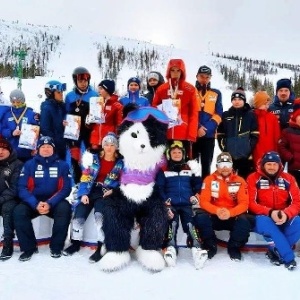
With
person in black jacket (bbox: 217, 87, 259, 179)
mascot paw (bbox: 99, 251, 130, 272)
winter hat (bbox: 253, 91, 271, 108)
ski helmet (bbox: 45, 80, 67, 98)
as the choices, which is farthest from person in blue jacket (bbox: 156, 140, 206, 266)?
ski helmet (bbox: 45, 80, 67, 98)

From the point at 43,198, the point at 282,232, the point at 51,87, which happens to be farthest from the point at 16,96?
the point at 282,232

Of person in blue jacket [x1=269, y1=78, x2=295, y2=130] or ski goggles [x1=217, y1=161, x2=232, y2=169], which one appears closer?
ski goggles [x1=217, y1=161, x2=232, y2=169]

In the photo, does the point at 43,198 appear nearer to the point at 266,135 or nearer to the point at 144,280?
the point at 144,280

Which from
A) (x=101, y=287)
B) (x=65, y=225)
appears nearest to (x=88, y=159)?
(x=65, y=225)

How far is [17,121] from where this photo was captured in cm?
440

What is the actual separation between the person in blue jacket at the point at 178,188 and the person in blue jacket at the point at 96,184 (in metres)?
0.44

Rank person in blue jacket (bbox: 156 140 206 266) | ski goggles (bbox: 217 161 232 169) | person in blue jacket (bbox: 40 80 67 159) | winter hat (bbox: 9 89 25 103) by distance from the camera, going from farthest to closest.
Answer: winter hat (bbox: 9 89 25 103), person in blue jacket (bbox: 40 80 67 159), ski goggles (bbox: 217 161 232 169), person in blue jacket (bbox: 156 140 206 266)

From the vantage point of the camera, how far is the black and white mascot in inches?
126

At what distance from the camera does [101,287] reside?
283cm

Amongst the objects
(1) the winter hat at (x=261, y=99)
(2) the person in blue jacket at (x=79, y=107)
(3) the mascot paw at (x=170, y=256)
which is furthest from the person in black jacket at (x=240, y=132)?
(2) the person in blue jacket at (x=79, y=107)

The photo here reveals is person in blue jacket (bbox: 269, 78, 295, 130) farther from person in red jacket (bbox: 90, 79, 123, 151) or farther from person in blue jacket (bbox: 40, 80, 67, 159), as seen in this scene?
person in blue jacket (bbox: 40, 80, 67, 159)

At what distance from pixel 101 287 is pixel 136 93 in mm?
2462

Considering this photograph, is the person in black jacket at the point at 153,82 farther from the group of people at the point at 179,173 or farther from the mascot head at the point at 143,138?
the mascot head at the point at 143,138

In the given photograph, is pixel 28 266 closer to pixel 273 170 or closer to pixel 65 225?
pixel 65 225
